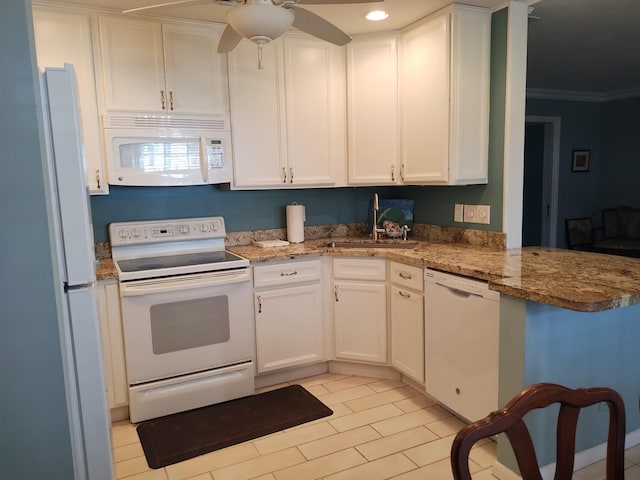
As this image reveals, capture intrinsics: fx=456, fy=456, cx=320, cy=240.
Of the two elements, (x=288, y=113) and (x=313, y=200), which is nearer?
(x=288, y=113)

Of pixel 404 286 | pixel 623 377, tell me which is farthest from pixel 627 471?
pixel 404 286

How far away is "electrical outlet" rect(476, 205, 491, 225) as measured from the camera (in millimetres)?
2938

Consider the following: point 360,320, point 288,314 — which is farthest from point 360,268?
point 288,314

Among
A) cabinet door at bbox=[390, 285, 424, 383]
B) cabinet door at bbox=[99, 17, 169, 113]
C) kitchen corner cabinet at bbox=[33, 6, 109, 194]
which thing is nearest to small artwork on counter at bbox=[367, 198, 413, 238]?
cabinet door at bbox=[390, 285, 424, 383]

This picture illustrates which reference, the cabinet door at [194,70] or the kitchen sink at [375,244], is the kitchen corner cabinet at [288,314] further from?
the cabinet door at [194,70]

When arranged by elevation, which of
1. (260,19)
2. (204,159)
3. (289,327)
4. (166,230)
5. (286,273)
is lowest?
(289,327)

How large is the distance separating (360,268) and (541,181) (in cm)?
377

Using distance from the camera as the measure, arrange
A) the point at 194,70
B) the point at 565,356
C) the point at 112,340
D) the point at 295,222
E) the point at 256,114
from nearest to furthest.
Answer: the point at 565,356 → the point at 112,340 → the point at 194,70 → the point at 256,114 → the point at 295,222

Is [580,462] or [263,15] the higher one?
[263,15]

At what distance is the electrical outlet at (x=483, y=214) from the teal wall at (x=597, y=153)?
3.10 metres

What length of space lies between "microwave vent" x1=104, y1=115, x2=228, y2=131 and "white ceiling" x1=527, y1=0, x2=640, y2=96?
209 centimetres

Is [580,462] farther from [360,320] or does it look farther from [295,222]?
[295,222]

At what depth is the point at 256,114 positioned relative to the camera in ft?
10.2

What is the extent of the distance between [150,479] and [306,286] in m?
1.42
